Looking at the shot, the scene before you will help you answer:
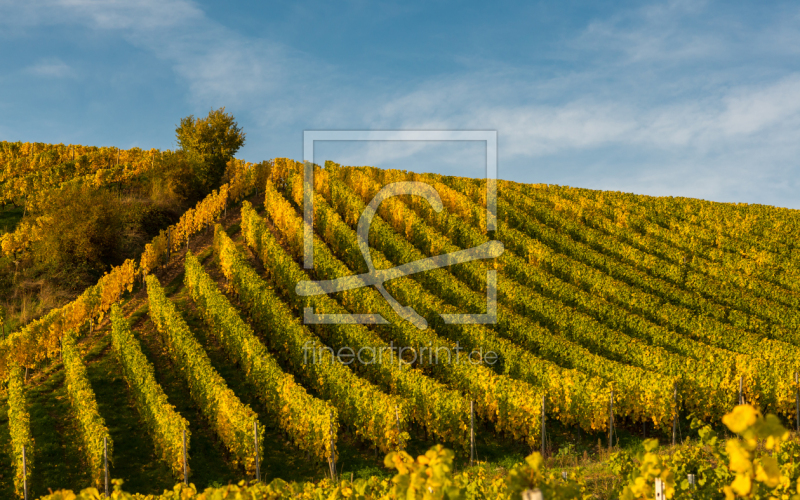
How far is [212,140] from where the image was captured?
48.8 metres

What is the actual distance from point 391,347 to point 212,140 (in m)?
37.4

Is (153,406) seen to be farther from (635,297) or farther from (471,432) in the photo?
(635,297)

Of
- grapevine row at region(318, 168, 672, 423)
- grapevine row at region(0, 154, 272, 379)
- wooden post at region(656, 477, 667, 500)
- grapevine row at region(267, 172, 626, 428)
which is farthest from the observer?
grapevine row at region(0, 154, 272, 379)

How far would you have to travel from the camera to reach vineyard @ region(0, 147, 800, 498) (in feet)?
48.7

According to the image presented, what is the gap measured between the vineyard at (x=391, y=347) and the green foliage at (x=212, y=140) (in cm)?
935

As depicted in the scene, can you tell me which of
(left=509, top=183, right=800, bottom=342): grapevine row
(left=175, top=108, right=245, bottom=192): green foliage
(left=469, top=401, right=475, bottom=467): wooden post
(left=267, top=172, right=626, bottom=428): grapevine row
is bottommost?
(left=469, top=401, right=475, bottom=467): wooden post

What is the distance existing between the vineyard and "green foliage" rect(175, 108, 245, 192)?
935cm

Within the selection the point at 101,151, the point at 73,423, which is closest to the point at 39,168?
the point at 101,151

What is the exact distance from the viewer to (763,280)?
30516 mm

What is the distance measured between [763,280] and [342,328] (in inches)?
1000

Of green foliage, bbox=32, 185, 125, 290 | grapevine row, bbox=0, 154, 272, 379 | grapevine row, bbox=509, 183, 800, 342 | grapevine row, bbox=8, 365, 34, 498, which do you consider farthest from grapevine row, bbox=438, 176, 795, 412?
green foliage, bbox=32, 185, 125, 290

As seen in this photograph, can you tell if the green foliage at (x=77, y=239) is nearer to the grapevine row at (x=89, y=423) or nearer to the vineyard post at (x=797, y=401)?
the grapevine row at (x=89, y=423)

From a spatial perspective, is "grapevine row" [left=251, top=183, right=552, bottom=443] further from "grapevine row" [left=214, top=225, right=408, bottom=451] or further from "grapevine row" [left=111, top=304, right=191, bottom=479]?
"grapevine row" [left=111, top=304, right=191, bottom=479]

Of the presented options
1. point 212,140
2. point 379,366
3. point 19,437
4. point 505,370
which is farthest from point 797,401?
point 212,140
